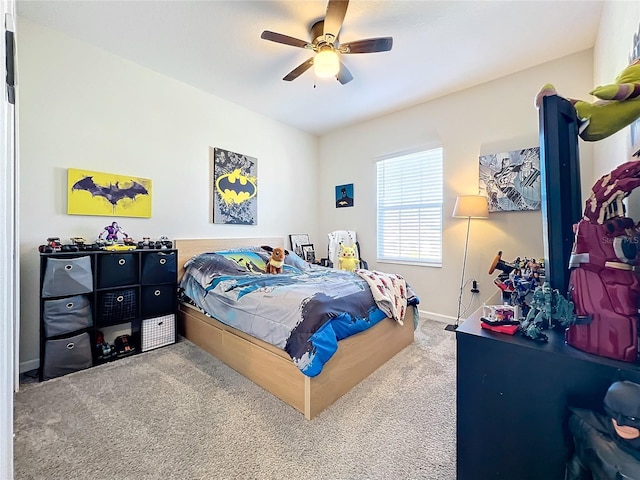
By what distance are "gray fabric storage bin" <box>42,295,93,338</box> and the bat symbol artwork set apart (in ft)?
2.98

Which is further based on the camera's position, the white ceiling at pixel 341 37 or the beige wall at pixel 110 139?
the beige wall at pixel 110 139

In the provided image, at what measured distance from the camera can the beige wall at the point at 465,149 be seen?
279cm

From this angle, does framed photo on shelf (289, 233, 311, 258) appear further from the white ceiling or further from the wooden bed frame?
the white ceiling

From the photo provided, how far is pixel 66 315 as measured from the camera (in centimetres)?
210

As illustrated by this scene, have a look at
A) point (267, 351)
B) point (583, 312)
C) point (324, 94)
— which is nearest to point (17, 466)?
point (267, 351)

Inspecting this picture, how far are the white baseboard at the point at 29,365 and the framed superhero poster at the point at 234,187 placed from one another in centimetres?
197

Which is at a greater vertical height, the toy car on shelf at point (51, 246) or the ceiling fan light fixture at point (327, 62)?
the ceiling fan light fixture at point (327, 62)

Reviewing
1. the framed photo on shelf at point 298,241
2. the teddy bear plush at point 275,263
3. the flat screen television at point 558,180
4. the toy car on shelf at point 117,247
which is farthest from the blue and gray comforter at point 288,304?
the framed photo on shelf at point 298,241

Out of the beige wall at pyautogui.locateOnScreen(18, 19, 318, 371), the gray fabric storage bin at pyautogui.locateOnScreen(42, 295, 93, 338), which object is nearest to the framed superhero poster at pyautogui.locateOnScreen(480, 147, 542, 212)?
the beige wall at pyautogui.locateOnScreen(18, 19, 318, 371)

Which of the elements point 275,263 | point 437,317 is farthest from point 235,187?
point 437,317

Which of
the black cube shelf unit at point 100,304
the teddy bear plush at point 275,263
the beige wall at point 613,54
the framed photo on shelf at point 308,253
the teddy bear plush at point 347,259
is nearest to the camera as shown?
the beige wall at point 613,54

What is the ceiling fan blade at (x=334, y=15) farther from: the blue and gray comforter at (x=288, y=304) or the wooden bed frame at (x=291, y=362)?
the wooden bed frame at (x=291, y=362)

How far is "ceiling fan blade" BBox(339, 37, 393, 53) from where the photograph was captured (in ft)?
6.51

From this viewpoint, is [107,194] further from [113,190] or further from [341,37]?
[341,37]
